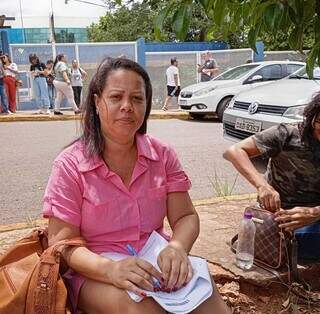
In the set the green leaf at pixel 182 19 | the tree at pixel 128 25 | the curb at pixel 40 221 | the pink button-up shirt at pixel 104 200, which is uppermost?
the tree at pixel 128 25

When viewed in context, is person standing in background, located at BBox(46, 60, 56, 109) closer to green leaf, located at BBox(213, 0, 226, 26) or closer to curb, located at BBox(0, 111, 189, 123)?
curb, located at BBox(0, 111, 189, 123)

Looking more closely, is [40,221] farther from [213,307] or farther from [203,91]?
[203,91]

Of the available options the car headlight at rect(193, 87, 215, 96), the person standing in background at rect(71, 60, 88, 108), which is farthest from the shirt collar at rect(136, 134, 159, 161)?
the person standing in background at rect(71, 60, 88, 108)

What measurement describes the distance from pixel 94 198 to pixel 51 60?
1251 cm

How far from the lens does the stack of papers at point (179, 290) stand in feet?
5.82

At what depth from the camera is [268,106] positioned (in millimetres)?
6742

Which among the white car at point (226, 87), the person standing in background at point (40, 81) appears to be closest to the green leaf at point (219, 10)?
the white car at point (226, 87)

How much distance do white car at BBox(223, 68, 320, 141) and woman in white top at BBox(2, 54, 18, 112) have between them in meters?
7.22

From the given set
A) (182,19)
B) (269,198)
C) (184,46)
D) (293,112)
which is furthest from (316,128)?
(184,46)

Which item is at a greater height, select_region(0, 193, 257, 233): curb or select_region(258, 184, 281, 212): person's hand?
select_region(258, 184, 281, 212): person's hand

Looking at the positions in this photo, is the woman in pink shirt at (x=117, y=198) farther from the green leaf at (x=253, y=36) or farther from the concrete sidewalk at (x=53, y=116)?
the concrete sidewalk at (x=53, y=116)

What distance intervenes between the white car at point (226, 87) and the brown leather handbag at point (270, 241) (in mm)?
9201

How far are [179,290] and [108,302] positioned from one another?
268 mm

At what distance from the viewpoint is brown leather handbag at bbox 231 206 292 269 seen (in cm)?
273
